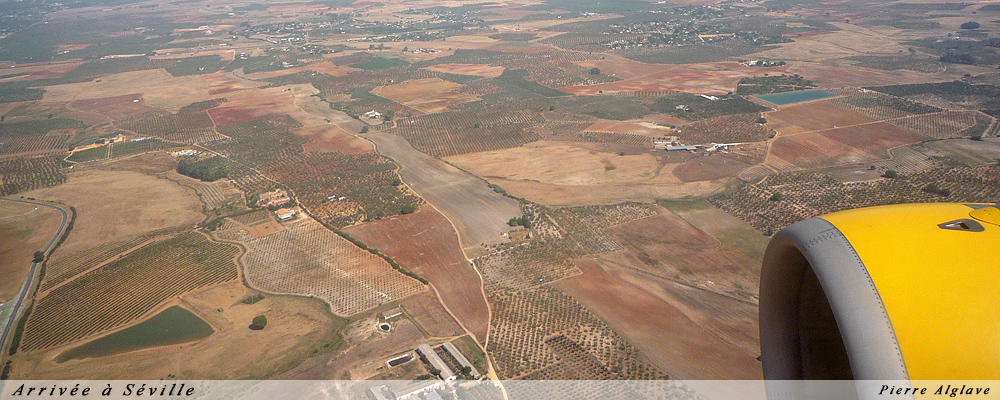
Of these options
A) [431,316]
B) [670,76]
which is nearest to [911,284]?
[431,316]

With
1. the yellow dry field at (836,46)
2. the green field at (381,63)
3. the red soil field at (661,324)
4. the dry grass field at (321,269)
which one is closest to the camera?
the red soil field at (661,324)

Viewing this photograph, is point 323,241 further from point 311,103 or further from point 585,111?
point 311,103

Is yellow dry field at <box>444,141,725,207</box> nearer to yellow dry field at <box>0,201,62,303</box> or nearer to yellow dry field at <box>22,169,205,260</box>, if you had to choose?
yellow dry field at <box>22,169,205,260</box>

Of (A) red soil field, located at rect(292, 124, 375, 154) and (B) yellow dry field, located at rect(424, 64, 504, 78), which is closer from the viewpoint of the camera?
(A) red soil field, located at rect(292, 124, 375, 154)

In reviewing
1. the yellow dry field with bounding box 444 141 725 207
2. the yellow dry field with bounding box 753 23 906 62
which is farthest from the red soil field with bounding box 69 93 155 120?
the yellow dry field with bounding box 753 23 906 62

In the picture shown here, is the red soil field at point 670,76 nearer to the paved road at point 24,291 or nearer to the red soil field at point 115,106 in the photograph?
the red soil field at point 115,106

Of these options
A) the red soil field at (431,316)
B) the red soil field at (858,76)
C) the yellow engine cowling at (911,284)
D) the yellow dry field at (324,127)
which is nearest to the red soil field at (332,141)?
the yellow dry field at (324,127)
